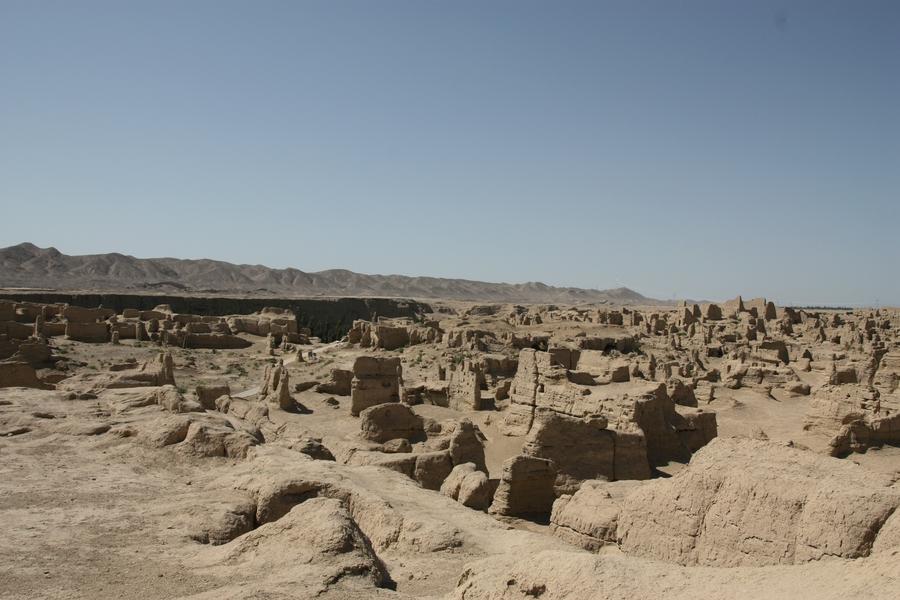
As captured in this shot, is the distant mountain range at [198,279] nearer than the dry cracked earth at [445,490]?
No

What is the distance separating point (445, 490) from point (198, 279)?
133 m

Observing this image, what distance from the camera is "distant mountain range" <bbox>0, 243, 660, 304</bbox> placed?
344 feet

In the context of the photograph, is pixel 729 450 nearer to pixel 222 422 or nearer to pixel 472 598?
pixel 472 598

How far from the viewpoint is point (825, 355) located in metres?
36.7

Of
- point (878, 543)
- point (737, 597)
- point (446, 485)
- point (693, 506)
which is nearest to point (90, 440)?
point (446, 485)

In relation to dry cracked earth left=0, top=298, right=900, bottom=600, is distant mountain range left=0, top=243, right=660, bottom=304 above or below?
above

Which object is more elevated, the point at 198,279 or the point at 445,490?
the point at 198,279

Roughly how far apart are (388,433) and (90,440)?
701cm

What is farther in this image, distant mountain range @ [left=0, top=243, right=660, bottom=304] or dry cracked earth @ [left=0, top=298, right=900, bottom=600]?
distant mountain range @ [left=0, top=243, right=660, bottom=304]

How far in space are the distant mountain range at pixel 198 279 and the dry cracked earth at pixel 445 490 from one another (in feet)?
269

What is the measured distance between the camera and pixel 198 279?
135500mm

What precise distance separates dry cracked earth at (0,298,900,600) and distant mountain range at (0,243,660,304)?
82041 millimetres

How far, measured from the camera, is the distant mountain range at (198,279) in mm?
104812

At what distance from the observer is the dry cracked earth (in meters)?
6.04
